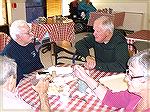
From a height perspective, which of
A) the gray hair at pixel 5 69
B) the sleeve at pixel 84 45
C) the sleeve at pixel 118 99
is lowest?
the sleeve at pixel 118 99

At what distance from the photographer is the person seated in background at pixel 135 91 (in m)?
1.56

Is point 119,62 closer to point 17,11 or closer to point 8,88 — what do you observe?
point 8,88

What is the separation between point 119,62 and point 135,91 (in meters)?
1.19

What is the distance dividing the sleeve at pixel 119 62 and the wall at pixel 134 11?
18.4 feet

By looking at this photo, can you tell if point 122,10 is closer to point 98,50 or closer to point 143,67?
point 98,50

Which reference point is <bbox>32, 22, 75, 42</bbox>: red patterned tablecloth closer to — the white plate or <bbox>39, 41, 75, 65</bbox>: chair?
<bbox>39, 41, 75, 65</bbox>: chair

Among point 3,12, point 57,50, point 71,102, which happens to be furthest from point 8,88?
point 3,12

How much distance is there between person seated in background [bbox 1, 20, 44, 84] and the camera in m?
2.80

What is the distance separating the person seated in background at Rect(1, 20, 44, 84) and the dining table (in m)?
2.86

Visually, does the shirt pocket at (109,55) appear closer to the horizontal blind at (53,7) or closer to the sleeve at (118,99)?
the sleeve at (118,99)

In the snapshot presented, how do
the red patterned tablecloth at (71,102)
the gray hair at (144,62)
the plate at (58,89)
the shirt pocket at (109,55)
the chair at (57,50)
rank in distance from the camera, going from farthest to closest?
the chair at (57,50)
the shirt pocket at (109,55)
the plate at (58,89)
the red patterned tablecloth at (71,102)
the gray hair at (144,62)

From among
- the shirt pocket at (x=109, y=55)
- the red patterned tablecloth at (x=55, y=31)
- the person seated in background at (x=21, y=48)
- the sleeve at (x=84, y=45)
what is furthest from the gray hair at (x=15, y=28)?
the red patterned tablecloth at (x=55, y=31)

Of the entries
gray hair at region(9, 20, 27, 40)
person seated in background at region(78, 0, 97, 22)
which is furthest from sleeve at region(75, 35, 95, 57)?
person seated in background at region(78, 0, 97, 22)

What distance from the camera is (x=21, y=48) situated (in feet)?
9.43
